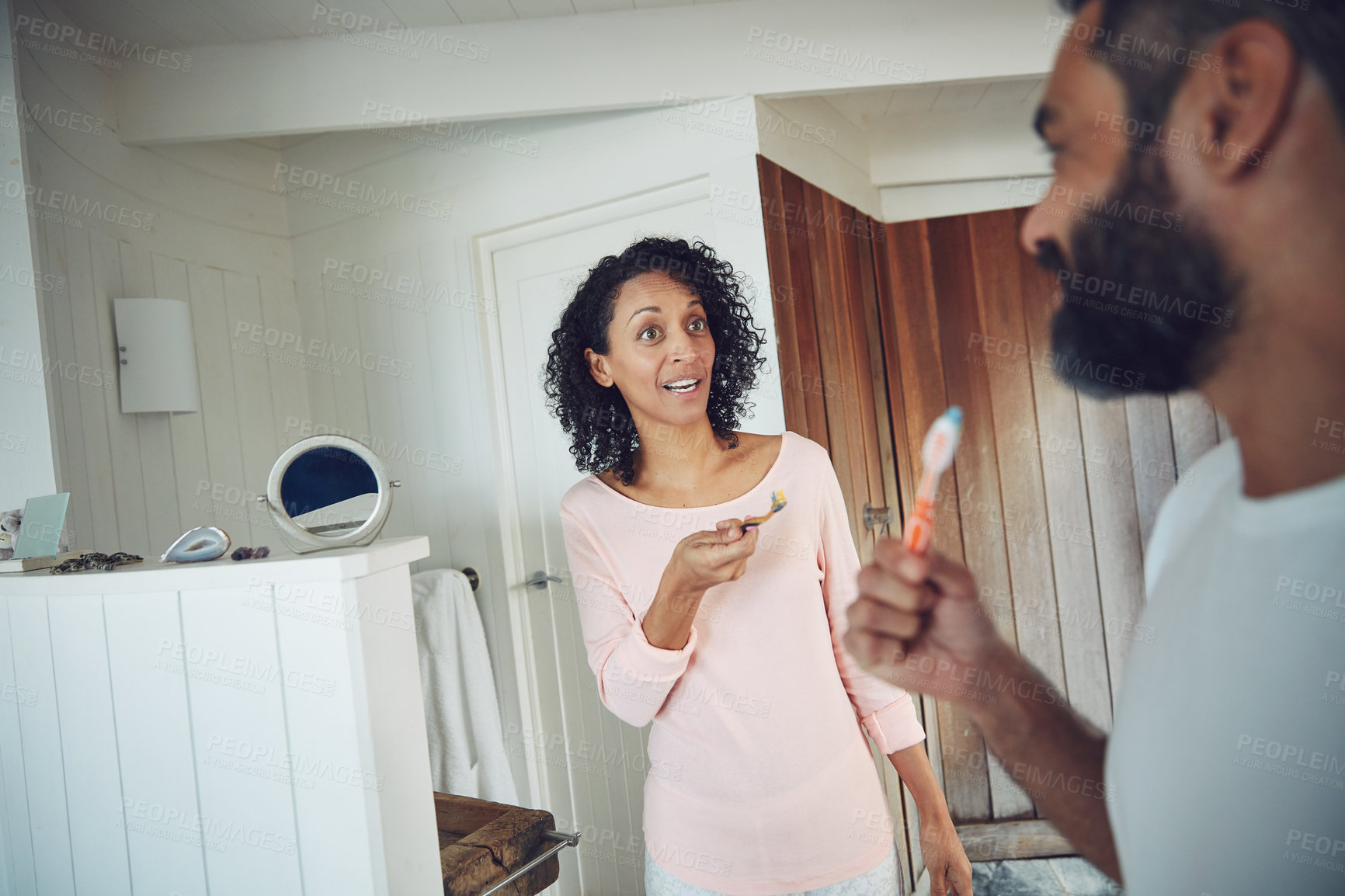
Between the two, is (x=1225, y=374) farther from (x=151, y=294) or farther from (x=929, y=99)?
(x=151, y=294)

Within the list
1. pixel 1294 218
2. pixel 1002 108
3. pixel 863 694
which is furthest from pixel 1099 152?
pixel 1002 108

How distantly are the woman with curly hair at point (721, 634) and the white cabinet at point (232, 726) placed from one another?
272 millimetres

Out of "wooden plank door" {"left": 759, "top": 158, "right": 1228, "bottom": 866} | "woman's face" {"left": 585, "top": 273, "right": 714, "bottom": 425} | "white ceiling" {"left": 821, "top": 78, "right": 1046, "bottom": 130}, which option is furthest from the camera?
"white ceiling" {"left": 821, "top": 78, "right": 1046, "bottom": 130}

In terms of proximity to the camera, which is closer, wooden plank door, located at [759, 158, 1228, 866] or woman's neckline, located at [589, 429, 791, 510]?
wooden plank door, located at [759, 158, 1228, 866]

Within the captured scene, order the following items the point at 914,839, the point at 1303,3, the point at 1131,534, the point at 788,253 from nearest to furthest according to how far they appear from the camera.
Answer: the point at 1303,3 → the point at 1131,534 → the point at 788,253 → the point at 914,839

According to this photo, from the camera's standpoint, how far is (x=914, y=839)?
189 cm

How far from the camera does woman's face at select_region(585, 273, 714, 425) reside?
1.05 m

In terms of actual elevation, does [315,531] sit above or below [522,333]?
below

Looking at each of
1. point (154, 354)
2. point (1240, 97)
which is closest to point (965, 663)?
point (1240, 97)

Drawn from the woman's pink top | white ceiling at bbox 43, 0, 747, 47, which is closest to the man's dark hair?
the woman's pink top

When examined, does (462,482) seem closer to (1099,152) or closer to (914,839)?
(914,839)

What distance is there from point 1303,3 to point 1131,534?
24cm

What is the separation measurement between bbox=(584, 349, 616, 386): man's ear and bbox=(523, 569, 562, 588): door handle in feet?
2.93

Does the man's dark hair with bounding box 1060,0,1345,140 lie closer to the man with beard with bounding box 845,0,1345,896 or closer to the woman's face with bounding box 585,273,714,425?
the man with beard with bounding box 845,0,1345,896
